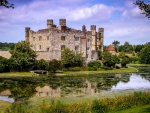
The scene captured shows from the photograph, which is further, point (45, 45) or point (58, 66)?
point (45, 45)

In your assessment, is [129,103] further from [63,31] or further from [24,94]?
[63,31]

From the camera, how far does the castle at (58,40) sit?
57481 millimetres

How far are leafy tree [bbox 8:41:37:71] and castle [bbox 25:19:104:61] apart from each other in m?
6.27

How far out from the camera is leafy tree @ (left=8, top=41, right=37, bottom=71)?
46188 millimetres

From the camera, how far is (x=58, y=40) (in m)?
58.7

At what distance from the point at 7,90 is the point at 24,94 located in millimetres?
3719

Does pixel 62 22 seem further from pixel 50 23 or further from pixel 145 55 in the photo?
pixel 145 55

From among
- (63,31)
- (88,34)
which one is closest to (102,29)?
(88,34)

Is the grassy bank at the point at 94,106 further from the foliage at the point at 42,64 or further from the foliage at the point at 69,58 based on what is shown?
the foliage at the point at 69,58

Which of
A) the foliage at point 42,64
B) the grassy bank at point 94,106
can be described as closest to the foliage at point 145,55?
the foliage at point 42,64

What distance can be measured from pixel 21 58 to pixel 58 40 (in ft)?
47.1

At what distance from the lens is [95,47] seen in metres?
70.8

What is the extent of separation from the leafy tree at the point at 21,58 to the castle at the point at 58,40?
6.27 m

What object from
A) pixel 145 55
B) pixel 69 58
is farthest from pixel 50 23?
pixel 145 55
